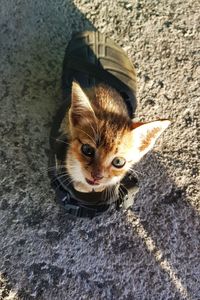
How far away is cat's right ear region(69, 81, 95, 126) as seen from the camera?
1812 millimetres

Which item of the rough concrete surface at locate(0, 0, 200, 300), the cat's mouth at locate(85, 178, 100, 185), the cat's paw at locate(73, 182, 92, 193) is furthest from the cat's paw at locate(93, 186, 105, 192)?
the rough concrete surface at locate(0, 0, 200, 300)

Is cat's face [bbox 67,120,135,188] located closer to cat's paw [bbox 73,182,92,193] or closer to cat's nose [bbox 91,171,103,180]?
cat's nose [bbox 91,171,103,180]

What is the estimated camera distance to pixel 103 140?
1.88 m

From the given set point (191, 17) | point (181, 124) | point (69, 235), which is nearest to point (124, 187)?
point (69, 235)

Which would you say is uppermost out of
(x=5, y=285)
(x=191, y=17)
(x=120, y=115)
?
(x=191, y=17)

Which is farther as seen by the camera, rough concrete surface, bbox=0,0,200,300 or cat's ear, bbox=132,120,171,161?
rough concrete surface, bbox=0,0,200,300

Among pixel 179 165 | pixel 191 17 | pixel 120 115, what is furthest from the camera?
pixel 191 17

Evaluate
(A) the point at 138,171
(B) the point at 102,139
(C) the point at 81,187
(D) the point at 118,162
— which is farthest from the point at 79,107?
(A) the point at 138,171

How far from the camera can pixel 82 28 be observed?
2.61m

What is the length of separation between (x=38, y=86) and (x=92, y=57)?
0.33m

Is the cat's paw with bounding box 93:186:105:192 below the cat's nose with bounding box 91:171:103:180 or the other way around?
below

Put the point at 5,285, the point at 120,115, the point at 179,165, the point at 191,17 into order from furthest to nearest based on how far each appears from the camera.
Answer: the point at 191,17
the point at 179,165
the point at 5,285
the point at 120,115

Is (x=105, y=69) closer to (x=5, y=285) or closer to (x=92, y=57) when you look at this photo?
(x=92, y=57)

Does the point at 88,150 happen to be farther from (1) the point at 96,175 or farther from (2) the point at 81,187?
(2) the point at 81,187
